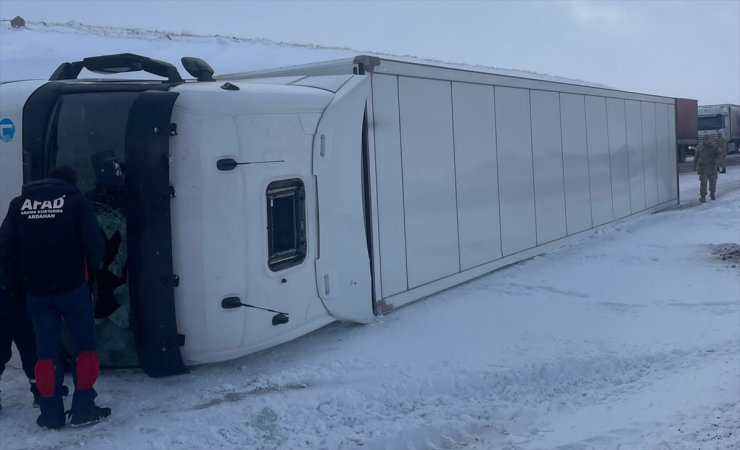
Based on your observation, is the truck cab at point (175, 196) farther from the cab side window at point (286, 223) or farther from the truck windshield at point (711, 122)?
the truck windshield at point (711, 122)

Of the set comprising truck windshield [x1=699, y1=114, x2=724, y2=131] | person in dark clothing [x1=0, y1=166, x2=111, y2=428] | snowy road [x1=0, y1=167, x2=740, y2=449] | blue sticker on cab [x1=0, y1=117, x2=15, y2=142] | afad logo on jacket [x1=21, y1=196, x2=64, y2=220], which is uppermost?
truck windshield [x1=699, y1=114, x2=724, y2=131]

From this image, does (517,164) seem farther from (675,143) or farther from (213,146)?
(675,143)

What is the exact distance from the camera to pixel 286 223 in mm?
6500

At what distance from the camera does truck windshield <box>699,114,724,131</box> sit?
1553 inches

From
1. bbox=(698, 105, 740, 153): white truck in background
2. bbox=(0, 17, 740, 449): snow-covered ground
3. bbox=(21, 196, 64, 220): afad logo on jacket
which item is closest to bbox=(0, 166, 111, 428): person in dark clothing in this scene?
bbox=(21, 196, 64, 220): afad logo on jacket

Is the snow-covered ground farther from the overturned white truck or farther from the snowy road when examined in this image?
the overturned white truck

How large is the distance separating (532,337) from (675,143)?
1232 centimetres

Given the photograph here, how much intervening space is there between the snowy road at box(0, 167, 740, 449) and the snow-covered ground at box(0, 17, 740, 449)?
0.01 metres

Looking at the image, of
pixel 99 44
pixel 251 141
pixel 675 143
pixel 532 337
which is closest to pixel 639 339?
pixel 532 337

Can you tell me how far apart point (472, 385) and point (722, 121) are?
37.7 m

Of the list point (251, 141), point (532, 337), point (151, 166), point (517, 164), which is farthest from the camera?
point (517, 164)

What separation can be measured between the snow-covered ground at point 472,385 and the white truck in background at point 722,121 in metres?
33.1

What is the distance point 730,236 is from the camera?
43.5 ft

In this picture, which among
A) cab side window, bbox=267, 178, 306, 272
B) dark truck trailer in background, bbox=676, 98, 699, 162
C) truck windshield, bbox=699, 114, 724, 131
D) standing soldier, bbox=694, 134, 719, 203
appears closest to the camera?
cab side window, bbox=267, 178, 306, 272
